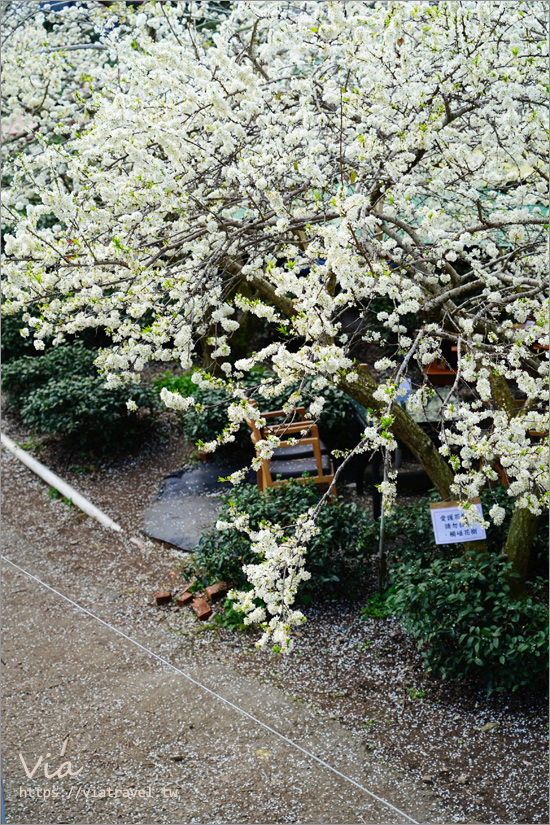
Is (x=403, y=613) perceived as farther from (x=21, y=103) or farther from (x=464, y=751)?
(x=21, y=103)

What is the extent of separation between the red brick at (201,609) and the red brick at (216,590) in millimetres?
56

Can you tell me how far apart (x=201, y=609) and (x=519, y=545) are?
208cm

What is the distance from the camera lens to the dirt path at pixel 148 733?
3463 millimetres

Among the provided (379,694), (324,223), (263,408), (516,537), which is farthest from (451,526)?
(263,408)

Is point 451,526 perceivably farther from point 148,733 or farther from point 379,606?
point 148,733

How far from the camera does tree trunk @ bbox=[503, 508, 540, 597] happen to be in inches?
167

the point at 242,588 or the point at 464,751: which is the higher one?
the point at 242,588

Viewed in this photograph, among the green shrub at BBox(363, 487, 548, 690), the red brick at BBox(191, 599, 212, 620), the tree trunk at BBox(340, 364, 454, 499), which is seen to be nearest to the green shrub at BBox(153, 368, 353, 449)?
the red brick at BBox(191, 599, 212, 620)

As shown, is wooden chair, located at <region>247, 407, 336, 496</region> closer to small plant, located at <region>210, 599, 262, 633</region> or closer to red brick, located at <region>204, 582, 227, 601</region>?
red brick, located at <region>204, 582, 227, 601</region>

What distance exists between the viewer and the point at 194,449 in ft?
24.1

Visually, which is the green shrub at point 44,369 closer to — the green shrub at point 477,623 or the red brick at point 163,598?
the red brick at point 163,598

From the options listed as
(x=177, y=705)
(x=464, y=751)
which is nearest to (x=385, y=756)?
(x=464, y=751)

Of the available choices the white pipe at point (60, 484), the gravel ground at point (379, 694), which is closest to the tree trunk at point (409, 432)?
the gravel ground at point (379, 694)

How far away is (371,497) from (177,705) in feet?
8.84
